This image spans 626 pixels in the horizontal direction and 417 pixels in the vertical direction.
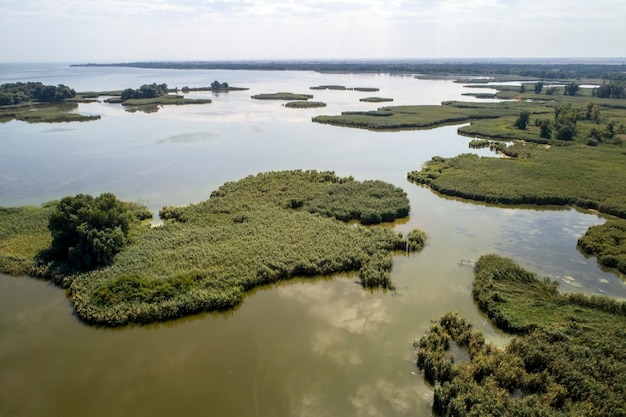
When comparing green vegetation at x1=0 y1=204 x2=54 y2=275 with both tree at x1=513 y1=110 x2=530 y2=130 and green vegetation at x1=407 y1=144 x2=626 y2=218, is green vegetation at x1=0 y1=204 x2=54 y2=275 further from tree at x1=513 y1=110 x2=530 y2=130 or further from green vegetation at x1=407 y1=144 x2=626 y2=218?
tree at x1=513 y1=110 x2=530 y2=130

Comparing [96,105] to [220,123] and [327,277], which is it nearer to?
[220,123]

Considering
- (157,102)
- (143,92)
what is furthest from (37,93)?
(157,102)

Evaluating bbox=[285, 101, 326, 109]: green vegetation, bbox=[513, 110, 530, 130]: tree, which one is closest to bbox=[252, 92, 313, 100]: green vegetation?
bbox=[285, 101, 326, 109]: green vegetation

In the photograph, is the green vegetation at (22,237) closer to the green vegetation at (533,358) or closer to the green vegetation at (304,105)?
the green vegetation at (533,358)

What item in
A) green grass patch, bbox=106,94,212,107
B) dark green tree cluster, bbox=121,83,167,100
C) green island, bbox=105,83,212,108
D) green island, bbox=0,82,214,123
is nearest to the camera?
green island, bbox=0,82,214,123

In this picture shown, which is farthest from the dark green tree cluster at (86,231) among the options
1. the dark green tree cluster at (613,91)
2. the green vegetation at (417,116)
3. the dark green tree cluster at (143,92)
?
the dark green tree cluster at (613,91)
